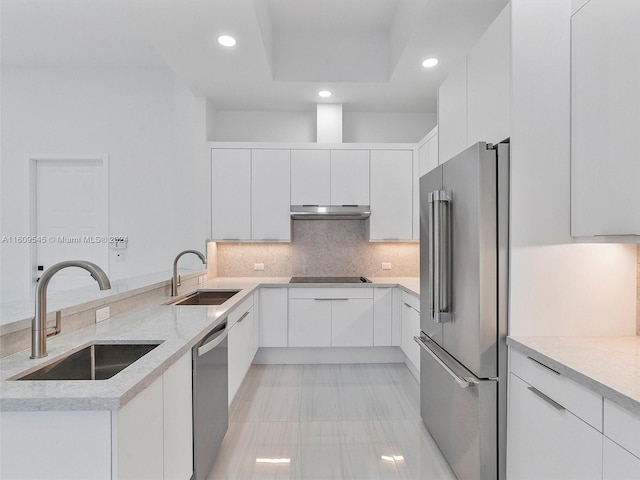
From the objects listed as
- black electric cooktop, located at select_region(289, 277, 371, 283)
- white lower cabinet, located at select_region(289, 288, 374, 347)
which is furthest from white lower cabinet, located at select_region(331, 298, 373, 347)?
black electric cooktop, located at select_region(289, 277, 371, 283)

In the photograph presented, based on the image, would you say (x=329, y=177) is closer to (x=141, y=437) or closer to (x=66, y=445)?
(x=141, y=437)

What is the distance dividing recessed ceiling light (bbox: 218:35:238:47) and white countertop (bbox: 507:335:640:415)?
2.63m

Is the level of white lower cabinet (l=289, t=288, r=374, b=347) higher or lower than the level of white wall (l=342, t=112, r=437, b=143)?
lower

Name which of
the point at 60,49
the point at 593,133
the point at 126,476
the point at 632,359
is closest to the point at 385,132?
the point at 593,133

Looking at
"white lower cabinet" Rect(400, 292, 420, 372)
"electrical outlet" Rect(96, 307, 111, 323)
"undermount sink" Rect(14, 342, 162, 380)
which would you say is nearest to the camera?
"undermount sink" Rect(14, 342, 162, 380)

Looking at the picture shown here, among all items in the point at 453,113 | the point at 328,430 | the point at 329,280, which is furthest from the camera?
the point at 329,280

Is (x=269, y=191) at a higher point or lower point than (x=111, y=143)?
lower

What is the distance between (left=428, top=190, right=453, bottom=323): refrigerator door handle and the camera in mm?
1906

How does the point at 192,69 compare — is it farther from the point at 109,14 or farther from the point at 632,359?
the point at 632,359

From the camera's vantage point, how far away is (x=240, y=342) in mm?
2605

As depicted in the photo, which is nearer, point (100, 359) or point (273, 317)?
point (100, 359)

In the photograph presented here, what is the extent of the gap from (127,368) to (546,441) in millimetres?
1594

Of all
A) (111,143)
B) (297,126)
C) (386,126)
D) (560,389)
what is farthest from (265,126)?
(560,389)

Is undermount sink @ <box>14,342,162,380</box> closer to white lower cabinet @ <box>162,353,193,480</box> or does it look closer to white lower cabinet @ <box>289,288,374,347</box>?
white lower cabinet @ <box>162,353,193,480</box>
